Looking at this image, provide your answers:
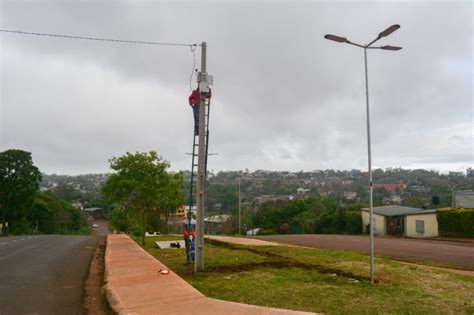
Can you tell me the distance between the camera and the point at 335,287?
9.02 m

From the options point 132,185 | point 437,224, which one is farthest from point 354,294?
point 437,224

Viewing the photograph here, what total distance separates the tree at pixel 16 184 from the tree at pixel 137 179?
45.0m

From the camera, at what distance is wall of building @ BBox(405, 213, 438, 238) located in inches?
1477

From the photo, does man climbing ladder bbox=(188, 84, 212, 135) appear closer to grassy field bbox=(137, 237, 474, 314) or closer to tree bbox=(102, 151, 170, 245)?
grassy field bbox=(137, 237, 474, 314)

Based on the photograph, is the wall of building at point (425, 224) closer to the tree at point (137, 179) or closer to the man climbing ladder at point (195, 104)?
the tree at point (137, 179)

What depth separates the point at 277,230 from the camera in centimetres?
6631

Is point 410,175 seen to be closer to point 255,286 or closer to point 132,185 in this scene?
point 132,185

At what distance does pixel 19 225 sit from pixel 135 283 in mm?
63722

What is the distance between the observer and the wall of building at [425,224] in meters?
37.5

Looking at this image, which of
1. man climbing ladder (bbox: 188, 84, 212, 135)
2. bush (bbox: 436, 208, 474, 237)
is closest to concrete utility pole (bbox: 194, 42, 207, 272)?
man climbing ladder (bbox: 188, 84, 212, 135)

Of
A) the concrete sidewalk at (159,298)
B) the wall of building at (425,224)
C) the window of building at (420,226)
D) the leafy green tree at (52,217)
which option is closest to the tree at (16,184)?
the leafy green tree at (52,217)

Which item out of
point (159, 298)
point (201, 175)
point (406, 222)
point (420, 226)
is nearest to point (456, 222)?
point (420, 226)

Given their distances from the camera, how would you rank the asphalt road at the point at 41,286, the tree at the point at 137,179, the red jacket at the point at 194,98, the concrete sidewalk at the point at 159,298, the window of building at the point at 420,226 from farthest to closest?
the window of building at the point at 420,226, the tree at the point at 137,179, the red jacket at the point at 194,98, the asphalt road at the point at 41,286, the concrete sidewalk at the point at 159,298

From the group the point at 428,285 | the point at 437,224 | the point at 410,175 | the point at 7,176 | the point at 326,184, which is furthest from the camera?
the point at 326,184
